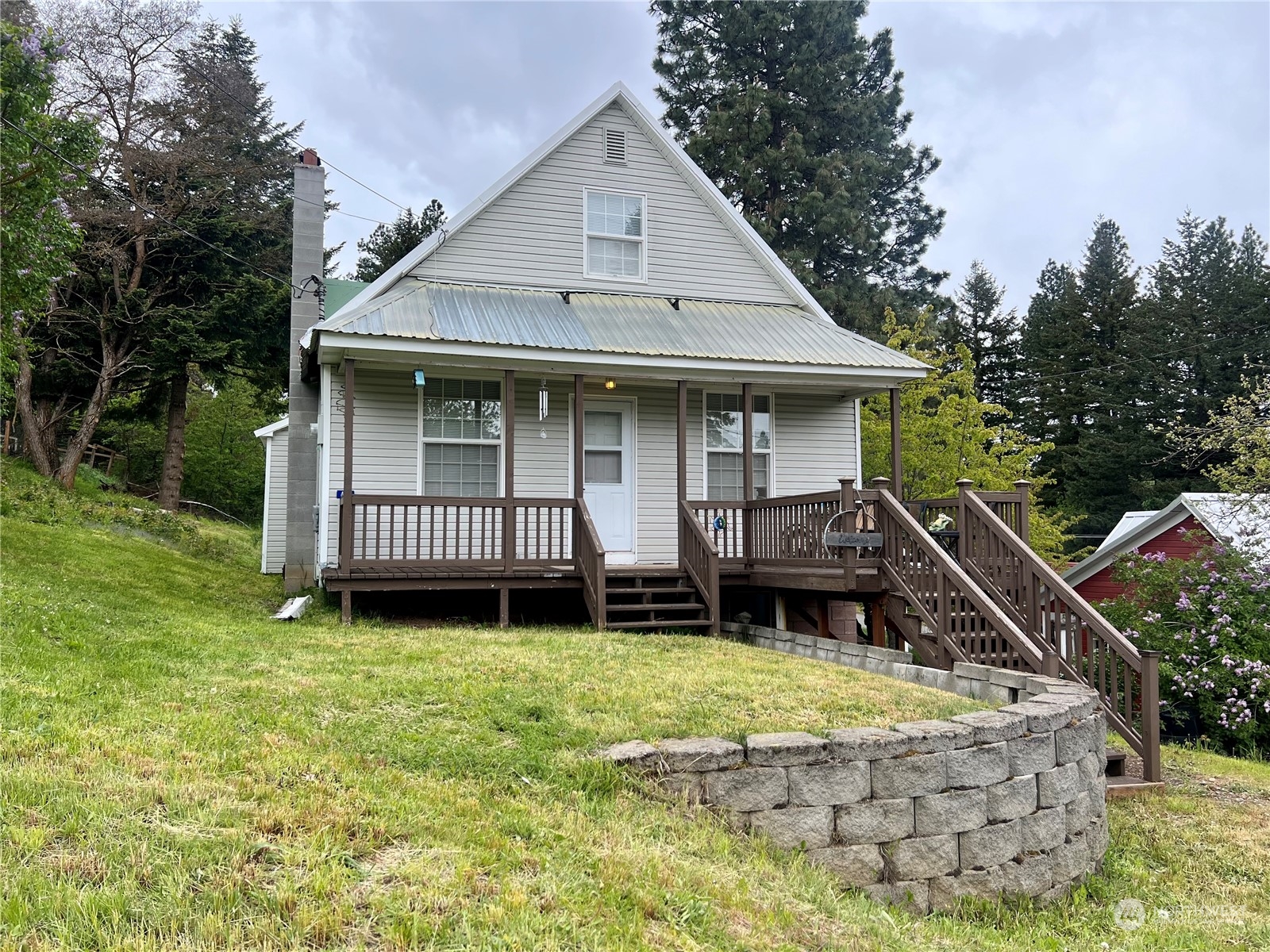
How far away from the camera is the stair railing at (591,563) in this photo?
30.2 ft

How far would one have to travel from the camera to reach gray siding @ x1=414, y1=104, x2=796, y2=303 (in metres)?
11.9

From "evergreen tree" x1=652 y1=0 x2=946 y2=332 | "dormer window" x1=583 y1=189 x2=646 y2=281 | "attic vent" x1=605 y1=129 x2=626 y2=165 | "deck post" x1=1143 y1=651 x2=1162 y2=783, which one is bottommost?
"deck post" x1=1143 y1=651 x2=1162 y2=783

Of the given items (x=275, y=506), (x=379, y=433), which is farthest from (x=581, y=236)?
(x=275, y=506)

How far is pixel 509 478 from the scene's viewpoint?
32.9 ft

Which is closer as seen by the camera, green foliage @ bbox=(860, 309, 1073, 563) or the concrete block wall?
the concrete block wall

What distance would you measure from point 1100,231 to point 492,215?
1477 inches

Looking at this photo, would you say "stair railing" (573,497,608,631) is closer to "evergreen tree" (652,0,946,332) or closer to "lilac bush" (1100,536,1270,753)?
"lilac bush" (1100,536,1270,753)

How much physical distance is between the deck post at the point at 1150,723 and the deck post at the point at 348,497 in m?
7.43

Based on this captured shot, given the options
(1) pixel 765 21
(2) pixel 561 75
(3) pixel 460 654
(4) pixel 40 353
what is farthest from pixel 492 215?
(1) pixel 765 21

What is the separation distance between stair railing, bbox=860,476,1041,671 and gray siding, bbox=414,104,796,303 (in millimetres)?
5805

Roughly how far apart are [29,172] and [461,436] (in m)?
6.13

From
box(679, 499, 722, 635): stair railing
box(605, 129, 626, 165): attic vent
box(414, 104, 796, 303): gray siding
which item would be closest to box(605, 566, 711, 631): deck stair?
box(679, 499, 722, 635): stair railing

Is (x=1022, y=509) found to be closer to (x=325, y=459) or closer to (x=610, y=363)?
(x=610, y=363)

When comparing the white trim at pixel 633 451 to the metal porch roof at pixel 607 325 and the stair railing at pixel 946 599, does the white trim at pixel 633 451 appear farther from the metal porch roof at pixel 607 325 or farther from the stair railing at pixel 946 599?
the stair railing at pixel 946 599
